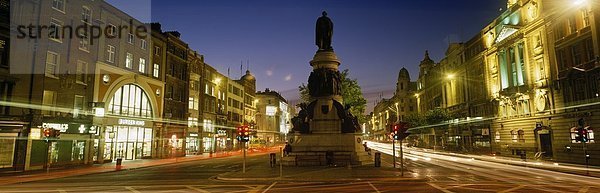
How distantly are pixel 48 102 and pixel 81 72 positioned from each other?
4.56 m

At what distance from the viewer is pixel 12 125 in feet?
91.1

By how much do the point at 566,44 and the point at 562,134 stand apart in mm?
8956

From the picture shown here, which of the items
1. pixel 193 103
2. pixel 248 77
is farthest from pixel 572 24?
pixel 248 77

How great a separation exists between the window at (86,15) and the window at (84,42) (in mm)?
1155

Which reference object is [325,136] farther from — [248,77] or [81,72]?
[248,77]

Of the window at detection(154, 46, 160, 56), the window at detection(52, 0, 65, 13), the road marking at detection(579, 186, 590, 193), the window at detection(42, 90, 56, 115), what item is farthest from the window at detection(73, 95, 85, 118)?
the road marking at detection(579, 186, 590, 193)

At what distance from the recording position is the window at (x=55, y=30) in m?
31.5

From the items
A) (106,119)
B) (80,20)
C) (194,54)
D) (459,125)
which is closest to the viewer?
(80,20)

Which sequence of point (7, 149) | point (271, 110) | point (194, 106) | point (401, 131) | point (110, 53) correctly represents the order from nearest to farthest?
point (401, 131) → point (7, 149) → point (110, 53) → point (194, 106) → point (271, 110)

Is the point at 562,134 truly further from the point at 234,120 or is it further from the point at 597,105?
the point at 234,120

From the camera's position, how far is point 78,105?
3472 cm

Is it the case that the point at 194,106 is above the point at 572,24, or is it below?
below

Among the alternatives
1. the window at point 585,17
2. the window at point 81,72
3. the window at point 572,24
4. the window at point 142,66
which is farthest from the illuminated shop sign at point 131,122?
the window at point 585,17

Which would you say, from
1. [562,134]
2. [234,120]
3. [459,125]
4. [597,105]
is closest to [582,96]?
[597,105]
